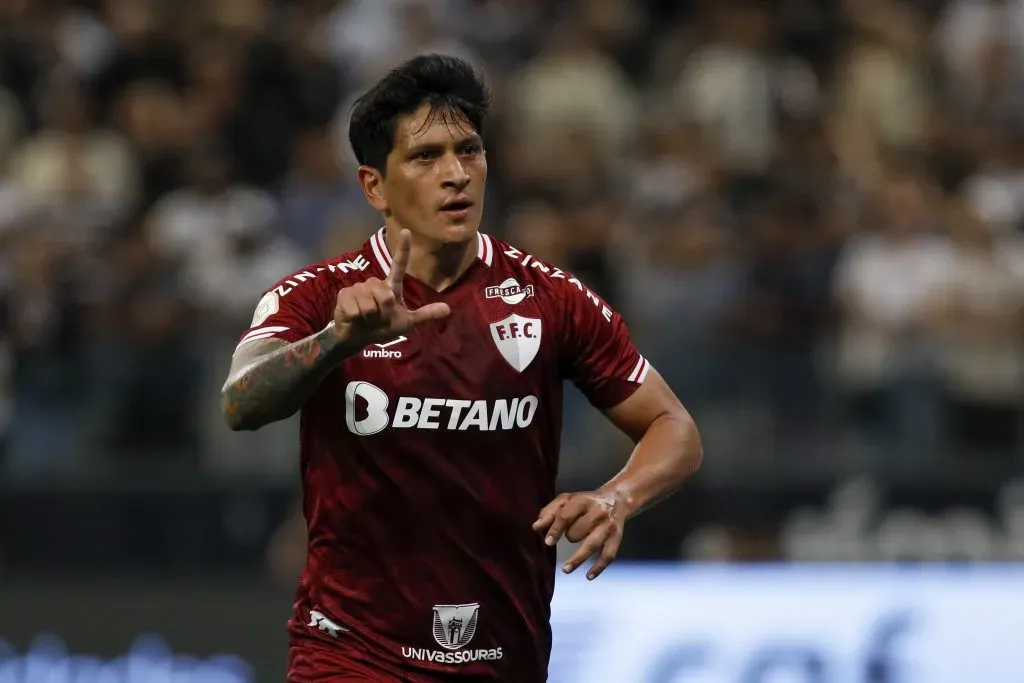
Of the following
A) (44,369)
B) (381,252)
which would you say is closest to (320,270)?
(381,252)

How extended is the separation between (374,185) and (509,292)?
0.55 metres

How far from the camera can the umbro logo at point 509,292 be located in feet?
18.2

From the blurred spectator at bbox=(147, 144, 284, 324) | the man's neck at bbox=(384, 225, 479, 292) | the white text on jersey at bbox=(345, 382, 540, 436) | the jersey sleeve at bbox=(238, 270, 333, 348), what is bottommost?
the white text on jersey at bbox=(345, 382, 540, 436)

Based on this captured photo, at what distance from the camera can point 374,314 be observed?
4.68 metres

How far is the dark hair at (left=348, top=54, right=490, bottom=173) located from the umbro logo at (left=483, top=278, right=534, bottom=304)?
1.61ft

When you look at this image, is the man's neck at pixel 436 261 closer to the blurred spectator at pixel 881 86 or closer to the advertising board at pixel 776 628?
the advertising board at pixel 776 628

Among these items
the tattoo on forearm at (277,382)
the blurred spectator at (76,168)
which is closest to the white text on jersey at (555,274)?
the tattoo on forearm at (277,382)

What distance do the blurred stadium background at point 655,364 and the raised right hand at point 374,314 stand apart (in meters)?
5.25

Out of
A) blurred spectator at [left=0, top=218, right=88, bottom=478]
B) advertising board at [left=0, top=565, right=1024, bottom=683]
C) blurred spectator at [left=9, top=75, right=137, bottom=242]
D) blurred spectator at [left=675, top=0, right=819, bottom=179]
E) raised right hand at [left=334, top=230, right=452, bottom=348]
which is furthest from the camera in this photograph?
blurred spectator at [left=675, top=0, right=819, bottom=179]

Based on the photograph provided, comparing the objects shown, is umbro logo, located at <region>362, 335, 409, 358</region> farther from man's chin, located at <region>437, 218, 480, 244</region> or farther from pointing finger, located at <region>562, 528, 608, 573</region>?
pointing finger, located at <region>562, 528, 608, 573</region>

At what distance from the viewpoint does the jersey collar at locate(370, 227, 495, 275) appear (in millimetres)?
5559

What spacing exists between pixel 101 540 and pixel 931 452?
16.4ft

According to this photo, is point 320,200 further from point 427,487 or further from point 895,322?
point 427,487

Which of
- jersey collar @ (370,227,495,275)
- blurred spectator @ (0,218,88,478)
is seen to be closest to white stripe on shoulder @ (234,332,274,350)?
jersey collar @ (370,227,495,275)
